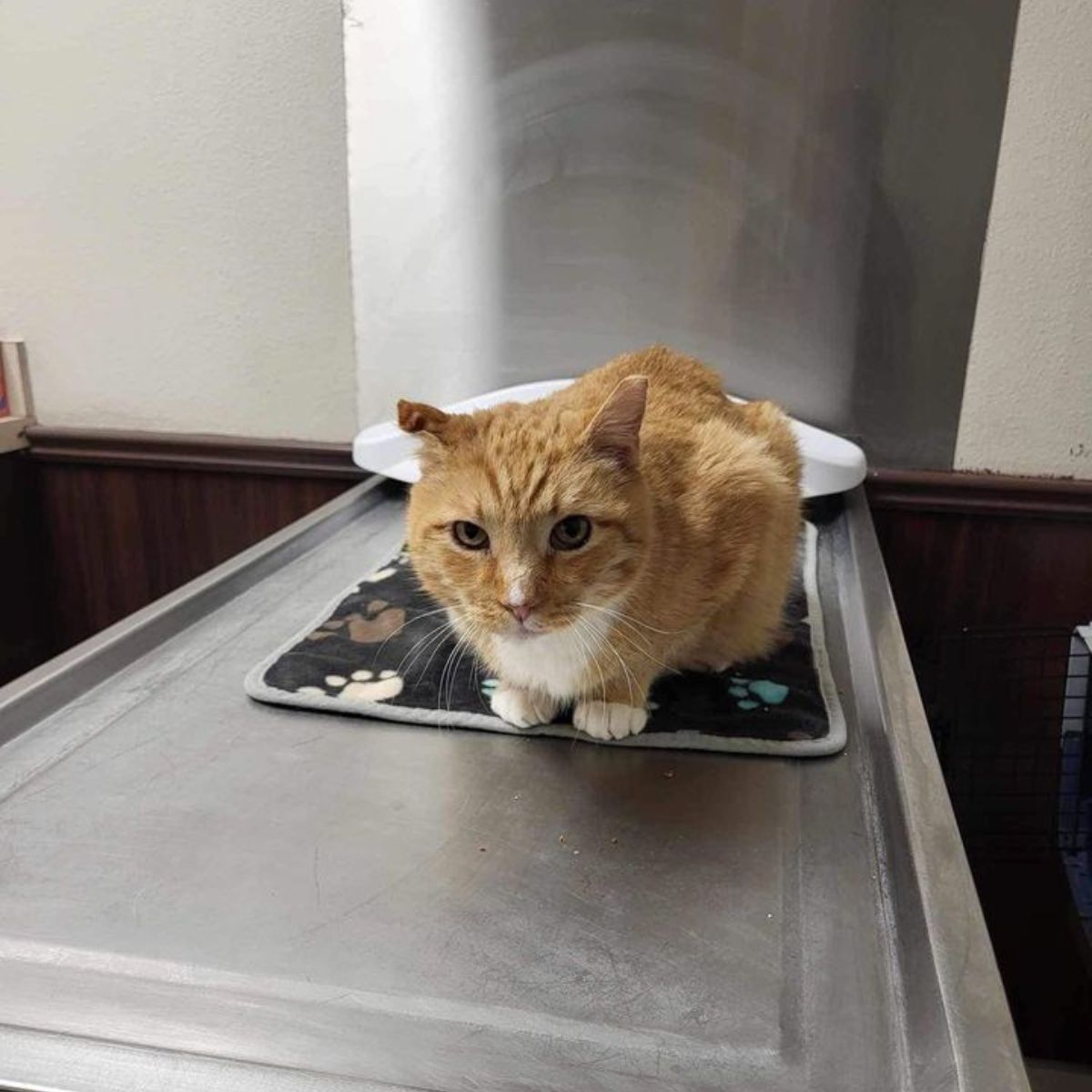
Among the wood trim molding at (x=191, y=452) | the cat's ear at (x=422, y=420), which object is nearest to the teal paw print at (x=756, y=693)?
the cat's ear at (x=422, y=420)

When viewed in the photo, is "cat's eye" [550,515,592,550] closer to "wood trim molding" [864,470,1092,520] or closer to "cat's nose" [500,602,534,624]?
"cat's nose" [500,602,534,624]

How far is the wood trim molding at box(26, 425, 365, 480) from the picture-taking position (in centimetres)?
170

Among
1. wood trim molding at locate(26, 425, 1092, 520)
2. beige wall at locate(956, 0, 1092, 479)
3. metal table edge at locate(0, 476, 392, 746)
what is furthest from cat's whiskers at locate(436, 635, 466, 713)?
beige wall at locate(956, 0, 1092, 479)

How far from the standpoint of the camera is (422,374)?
1.66 metres

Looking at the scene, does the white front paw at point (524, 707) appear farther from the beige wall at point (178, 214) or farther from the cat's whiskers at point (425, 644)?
the beige wall at point (178, 214)

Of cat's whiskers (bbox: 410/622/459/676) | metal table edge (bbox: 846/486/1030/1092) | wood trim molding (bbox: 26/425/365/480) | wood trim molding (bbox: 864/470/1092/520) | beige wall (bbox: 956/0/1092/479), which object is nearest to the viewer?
metal table edge (bbox: 846/486/1030/1092)

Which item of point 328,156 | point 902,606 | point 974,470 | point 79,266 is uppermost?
point 328,156

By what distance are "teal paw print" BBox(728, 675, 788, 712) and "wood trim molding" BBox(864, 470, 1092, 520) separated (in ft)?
2.29

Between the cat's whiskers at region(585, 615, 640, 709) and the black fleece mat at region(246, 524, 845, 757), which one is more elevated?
the cat's whiskers at region(585, 615, 640, 709)

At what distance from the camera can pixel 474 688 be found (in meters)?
0.94

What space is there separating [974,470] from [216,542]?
1.38 metres

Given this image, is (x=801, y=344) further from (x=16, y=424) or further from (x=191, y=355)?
(x=16, y=424)

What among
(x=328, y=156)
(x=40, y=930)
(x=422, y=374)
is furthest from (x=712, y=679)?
(x=328, y=156)

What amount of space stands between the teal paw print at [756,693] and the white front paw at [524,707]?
0.61ft
